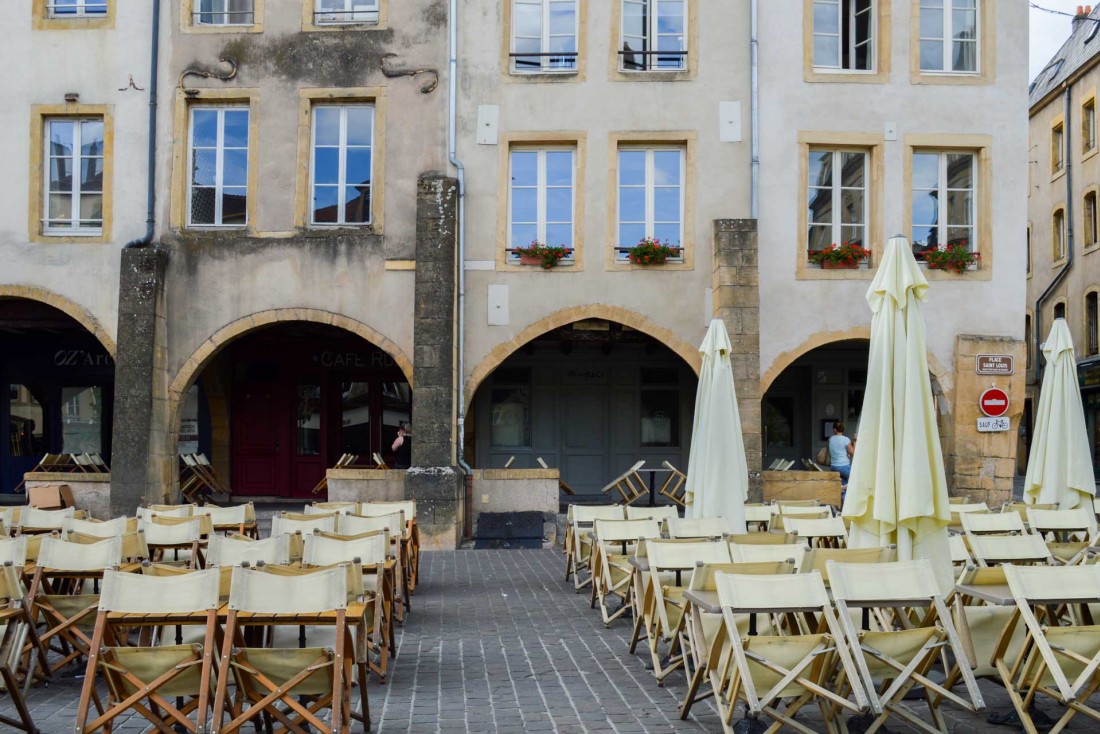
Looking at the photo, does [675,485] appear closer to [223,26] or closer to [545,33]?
[545,33]

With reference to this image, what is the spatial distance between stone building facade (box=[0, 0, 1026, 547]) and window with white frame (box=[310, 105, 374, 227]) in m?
0.04

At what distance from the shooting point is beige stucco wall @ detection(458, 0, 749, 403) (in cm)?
1630

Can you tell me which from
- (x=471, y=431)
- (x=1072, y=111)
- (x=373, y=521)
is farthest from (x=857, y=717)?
(x=1072, y=111)

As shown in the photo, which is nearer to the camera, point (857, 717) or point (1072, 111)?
point (857, 717)

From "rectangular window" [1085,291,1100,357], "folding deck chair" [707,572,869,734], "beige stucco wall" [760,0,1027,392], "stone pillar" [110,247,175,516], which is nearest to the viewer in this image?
"folding deck chair" [707,572,869,734]

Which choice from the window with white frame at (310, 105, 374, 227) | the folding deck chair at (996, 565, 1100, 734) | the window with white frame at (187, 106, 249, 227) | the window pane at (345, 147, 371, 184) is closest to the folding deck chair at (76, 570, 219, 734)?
the folding deck chair at (996, 565, 1100, 734)

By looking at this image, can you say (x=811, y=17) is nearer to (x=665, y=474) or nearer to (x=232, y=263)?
(x=665, y=474)

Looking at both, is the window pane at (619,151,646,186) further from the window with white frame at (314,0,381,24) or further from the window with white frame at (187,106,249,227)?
the window with white frame at (187,106,249,227)

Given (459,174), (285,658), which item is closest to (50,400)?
(459,174)

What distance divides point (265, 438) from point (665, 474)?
23.8ft

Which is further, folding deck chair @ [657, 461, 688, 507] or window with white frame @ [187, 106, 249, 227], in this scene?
folding deck chair @ [657, 461, 688, 507]

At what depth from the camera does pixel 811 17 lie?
16.7 metres

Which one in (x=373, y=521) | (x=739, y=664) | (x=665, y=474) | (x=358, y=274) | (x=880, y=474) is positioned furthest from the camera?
(x=665, y=474)

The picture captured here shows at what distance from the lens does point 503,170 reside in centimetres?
1642
